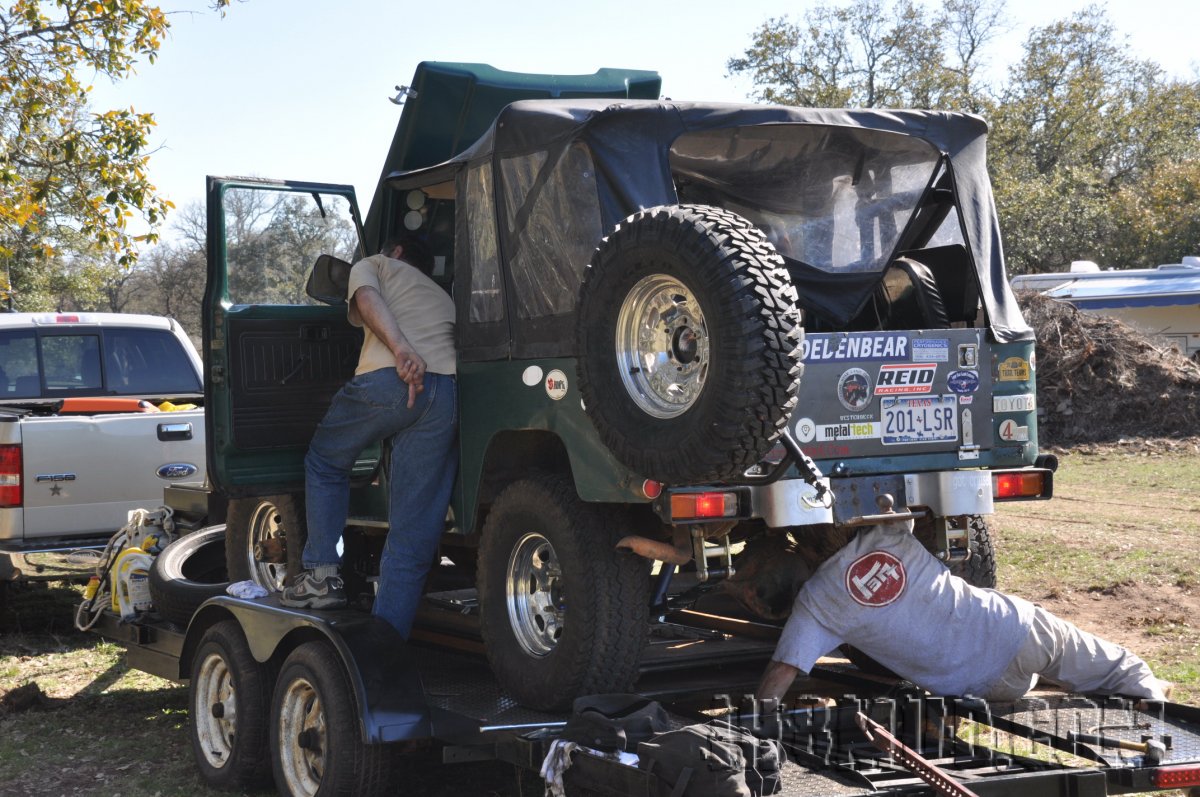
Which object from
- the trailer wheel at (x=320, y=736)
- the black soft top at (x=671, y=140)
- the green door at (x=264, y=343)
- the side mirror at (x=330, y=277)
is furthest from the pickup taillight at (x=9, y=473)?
the black soft top at (x=671, y=140)

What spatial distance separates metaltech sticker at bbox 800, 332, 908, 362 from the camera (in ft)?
15.6

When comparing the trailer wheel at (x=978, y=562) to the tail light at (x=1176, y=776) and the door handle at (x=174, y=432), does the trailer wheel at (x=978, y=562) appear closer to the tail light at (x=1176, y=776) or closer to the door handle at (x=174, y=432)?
the tail light at (x=1176, y=776)

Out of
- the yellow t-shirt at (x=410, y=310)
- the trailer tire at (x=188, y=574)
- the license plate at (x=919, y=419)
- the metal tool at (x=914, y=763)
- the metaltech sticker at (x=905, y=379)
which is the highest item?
the yellow t-shirt at (x=410, y=310)

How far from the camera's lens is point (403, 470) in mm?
5543

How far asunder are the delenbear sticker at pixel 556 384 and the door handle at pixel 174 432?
4757 mm

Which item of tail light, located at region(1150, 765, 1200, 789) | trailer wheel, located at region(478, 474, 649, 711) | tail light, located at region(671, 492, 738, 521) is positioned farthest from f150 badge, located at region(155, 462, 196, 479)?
tail light, located at region(1150, 765, 1200, 789)

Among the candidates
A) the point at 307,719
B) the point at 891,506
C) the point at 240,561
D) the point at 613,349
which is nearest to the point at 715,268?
the point at 613,349

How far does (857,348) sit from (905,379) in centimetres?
26

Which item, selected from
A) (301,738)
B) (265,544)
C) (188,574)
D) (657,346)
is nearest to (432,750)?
(301,738)

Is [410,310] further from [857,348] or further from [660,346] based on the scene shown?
[857,348]

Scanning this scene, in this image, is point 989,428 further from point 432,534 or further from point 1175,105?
point 1175,105

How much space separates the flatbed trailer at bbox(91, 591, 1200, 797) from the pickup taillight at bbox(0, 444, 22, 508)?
2.84 metres

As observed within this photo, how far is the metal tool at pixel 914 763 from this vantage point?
3.93m

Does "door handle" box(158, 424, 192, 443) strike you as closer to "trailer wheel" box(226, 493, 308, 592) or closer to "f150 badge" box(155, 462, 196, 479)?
"f150 badge" box(155, 462, 196, 479)
